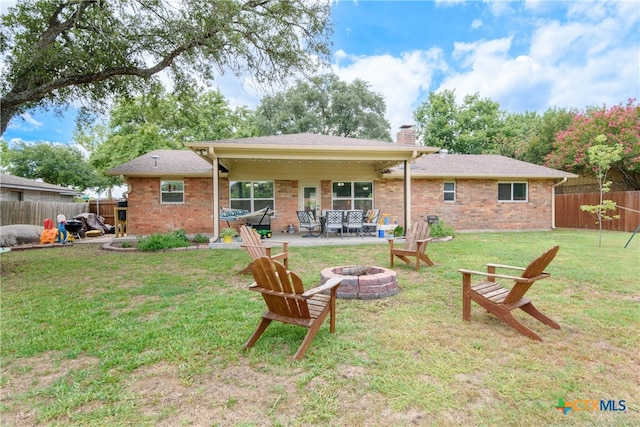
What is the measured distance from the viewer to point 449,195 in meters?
14.2

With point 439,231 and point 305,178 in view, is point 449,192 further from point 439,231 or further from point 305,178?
point 305,178

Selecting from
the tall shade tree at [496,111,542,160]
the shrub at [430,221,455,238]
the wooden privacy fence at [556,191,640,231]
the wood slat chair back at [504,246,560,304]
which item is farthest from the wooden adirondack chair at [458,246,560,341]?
the tall shade tree at [496,111,542,160]

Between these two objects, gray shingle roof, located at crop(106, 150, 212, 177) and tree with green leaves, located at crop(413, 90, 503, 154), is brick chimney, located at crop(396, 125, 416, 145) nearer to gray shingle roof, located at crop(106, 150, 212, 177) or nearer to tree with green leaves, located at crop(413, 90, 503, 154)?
gray shingle roof, located at crop(106, 150, 212, 177)

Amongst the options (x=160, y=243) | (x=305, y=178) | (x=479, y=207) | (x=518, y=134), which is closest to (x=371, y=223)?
(x=305, y=178)

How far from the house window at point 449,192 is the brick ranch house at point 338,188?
44mm

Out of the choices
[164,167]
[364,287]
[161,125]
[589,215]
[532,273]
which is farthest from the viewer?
[589,215]

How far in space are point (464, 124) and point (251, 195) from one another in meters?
22.8

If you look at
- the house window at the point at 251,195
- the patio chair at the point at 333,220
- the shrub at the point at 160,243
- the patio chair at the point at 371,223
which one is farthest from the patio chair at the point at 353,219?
the shrub at the point at 160,243

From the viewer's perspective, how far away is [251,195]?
13.0 m

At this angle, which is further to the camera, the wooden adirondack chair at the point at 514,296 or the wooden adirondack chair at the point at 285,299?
the wooden adirondack chair at the point at 514,296

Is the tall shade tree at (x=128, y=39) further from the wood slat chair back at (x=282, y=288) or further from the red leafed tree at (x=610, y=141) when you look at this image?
the red leafed tree at (x=610, y=141)

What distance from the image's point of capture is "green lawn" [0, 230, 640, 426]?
6.99ft

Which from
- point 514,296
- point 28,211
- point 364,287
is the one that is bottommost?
point 364,287

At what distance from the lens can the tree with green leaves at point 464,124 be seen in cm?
2761
